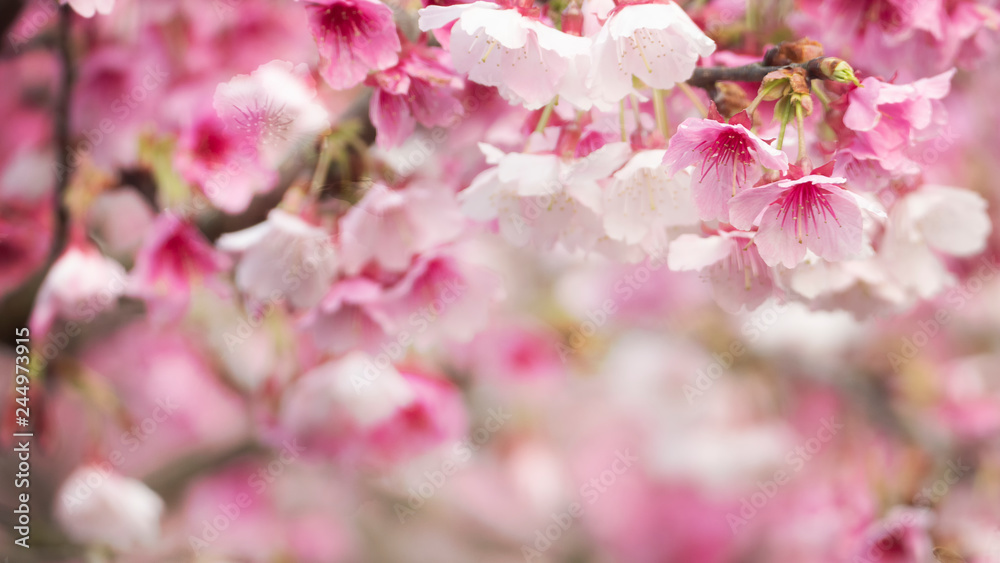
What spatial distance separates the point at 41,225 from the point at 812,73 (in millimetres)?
1062

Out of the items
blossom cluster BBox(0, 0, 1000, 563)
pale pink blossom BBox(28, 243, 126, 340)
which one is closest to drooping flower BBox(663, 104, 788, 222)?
blossom cluster BBox(0, 0, 1000, 563)

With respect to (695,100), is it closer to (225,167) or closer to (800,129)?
(800,129)

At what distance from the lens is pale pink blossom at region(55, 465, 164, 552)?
91cm

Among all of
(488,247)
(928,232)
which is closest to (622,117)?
(928,232)

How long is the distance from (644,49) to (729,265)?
0.21 meters

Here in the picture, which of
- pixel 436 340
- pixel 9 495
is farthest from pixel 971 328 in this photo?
pixel 9 495

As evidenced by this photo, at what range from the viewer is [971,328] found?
180cm

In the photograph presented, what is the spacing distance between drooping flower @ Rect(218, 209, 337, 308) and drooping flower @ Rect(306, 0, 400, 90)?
0.18 metres

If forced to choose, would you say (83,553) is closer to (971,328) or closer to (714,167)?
(714,167)

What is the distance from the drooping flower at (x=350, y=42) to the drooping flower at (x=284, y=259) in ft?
0.60

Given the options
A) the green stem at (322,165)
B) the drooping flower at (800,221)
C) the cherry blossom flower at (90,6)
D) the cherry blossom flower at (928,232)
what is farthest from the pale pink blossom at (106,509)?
the cherry blossom flower at (928,232)

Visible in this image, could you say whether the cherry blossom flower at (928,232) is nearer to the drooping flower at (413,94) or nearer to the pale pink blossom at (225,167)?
the drooping flower at (413,94)

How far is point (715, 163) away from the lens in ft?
1.60

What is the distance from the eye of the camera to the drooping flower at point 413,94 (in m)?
0.60
